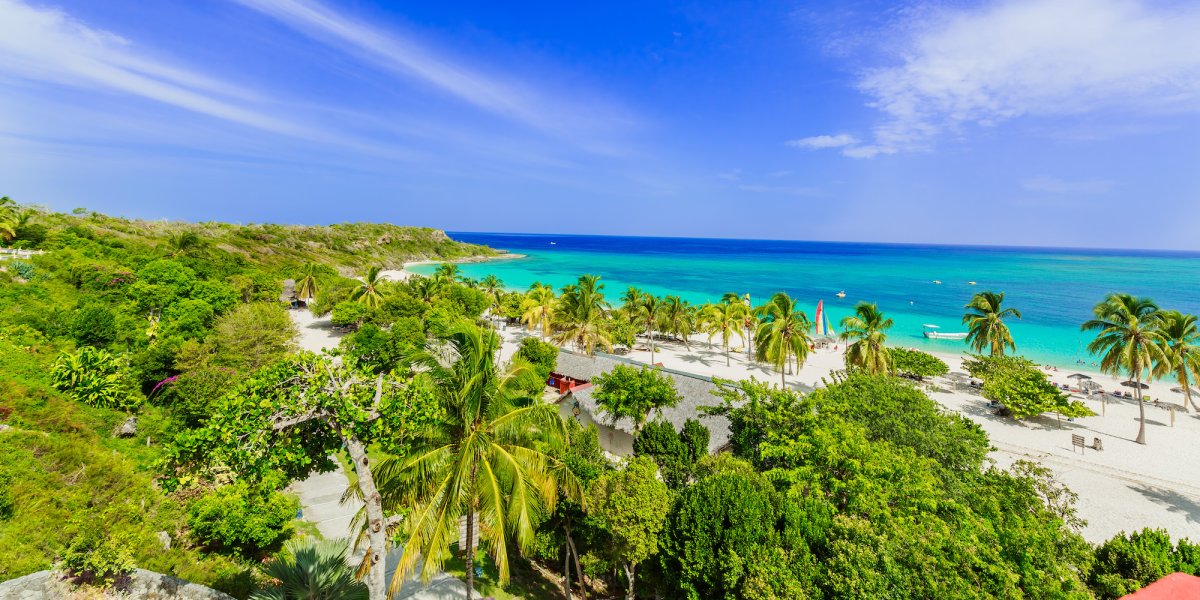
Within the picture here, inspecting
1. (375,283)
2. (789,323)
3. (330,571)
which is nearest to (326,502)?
(330,571)

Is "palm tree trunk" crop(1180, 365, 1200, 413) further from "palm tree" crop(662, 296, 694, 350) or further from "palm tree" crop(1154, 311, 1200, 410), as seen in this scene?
"palm tree" crop(662, 296, 694, 350)

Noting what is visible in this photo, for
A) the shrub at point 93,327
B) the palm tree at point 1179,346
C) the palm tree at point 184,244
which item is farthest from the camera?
the palm tree at point 184,244

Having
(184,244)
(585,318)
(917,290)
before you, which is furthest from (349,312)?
(917,290)

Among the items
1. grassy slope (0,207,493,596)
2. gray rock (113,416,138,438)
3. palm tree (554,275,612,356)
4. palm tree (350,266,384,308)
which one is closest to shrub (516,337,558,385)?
palm tree (554,275,612,356)

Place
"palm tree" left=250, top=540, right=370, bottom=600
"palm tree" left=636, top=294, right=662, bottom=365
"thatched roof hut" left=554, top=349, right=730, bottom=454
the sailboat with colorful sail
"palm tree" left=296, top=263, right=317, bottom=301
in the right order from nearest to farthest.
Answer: "palm tree" left=250, top=540, right=370, bottom=600 < "thatched roof hut" left=554, top=349, right=730, bottom=454 < "palm tree" left=636, top=294, right=662, bottom=365 < the sailboat with colorful sail < "palm tree" left=296, top=263, right=317, bottom=301

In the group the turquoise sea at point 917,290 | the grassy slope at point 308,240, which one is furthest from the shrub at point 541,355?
the grassy slope at point 308,240

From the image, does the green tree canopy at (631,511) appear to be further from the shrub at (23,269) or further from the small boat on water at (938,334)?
the small boat on water at (938,334)
